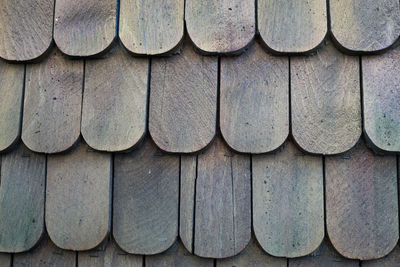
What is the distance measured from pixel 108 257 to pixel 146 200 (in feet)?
0.59

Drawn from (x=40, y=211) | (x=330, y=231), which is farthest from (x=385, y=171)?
(x=40, y=211)

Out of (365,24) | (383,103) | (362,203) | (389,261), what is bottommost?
(389,261)

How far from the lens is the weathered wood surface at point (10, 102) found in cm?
111

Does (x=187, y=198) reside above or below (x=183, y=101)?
below

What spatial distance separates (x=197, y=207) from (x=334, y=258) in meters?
0.36

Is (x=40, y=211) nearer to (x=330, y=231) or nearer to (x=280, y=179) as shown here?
(x=280, y=179)

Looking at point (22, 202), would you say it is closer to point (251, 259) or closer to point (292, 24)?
point (251, 259)

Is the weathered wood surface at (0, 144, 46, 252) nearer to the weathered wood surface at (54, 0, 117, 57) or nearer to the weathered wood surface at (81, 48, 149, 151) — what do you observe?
the weathered wood surface at (81, 48, 149, 151)

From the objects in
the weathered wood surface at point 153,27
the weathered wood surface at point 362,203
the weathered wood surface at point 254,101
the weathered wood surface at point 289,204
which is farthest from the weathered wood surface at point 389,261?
the weathered wood surface at point 153,27

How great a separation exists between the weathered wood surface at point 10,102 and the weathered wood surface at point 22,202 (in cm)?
4

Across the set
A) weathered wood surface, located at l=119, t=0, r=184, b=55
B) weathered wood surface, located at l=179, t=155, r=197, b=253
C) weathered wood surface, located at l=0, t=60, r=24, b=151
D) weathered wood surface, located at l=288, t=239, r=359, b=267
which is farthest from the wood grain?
weathered wood surface, located at l=0, t=60, r=24, b=151

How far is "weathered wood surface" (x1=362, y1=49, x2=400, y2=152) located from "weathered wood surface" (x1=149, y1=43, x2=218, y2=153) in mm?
375

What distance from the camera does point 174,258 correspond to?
42.6 inches

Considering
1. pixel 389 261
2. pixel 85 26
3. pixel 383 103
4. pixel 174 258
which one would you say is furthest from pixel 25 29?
pixel 389 261
